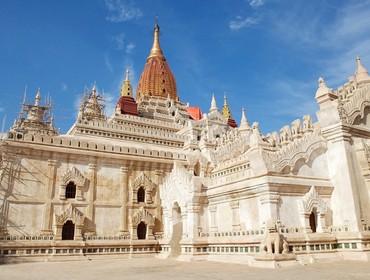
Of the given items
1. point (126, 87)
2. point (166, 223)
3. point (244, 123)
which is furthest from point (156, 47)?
point (166, 223)

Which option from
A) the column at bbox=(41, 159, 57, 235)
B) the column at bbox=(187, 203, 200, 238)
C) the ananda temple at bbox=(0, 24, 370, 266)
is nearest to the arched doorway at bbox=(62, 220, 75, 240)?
the ananda temple at bbox=(0, 24, 370, 266)

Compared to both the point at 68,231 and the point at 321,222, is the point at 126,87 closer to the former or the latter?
the point at 68,231

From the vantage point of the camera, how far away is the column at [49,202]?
→ 21.2 meters

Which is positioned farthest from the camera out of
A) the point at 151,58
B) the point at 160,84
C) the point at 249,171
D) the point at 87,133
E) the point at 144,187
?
the point at 151,58

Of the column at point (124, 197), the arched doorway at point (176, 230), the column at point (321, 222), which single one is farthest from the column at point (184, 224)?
the column at point (321, 222)

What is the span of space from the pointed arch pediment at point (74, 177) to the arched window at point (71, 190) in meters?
0.29

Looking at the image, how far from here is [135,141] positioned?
34.5 meters

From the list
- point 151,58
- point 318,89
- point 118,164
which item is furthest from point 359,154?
point 151,58

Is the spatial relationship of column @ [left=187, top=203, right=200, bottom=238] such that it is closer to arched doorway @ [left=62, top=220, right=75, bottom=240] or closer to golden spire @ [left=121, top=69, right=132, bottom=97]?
arched doorway @ [left=62, top=220, right=75, bottom=240]

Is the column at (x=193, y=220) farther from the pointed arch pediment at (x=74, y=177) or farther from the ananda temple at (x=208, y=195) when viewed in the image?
the pointed arch pediment at (x=74, y=177)

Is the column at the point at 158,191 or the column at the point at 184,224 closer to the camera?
the column at the point at 184,224

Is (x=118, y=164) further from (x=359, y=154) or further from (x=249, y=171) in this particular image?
(x=359, y=154)

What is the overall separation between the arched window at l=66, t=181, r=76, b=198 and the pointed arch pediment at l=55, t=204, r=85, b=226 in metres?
0.84

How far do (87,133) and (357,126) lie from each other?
22.8 metres
